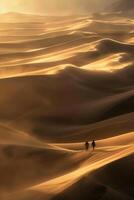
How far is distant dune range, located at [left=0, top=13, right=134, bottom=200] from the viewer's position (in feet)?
18.7

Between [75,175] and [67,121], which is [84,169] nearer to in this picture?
[75,175]

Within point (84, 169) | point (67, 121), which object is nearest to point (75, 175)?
point (84, 169)

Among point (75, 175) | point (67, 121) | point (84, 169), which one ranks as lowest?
point (75, 175)

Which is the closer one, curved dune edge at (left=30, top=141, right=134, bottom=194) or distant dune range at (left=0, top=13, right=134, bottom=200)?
curved dune edge at (left=30, top=141, right=134, bottom=194)

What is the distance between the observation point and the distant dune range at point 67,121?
5.69 meters

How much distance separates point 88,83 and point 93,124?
3.38m

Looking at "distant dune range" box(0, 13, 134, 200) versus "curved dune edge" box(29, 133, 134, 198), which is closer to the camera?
"curved dune edge" box(29, 133, 134, 198)

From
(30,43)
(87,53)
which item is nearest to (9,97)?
(87,53)

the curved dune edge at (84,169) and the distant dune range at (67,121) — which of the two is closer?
the curved dune edge at (84,169)

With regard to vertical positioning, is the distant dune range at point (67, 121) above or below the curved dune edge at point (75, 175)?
above

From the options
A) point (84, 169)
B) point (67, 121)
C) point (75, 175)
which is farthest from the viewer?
point (67, 121)

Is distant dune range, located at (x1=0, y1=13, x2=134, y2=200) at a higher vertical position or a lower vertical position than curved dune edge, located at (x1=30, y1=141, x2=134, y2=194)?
higher

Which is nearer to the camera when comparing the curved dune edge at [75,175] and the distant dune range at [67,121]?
the curved dune edge at [75,175]

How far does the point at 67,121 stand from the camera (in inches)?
416
